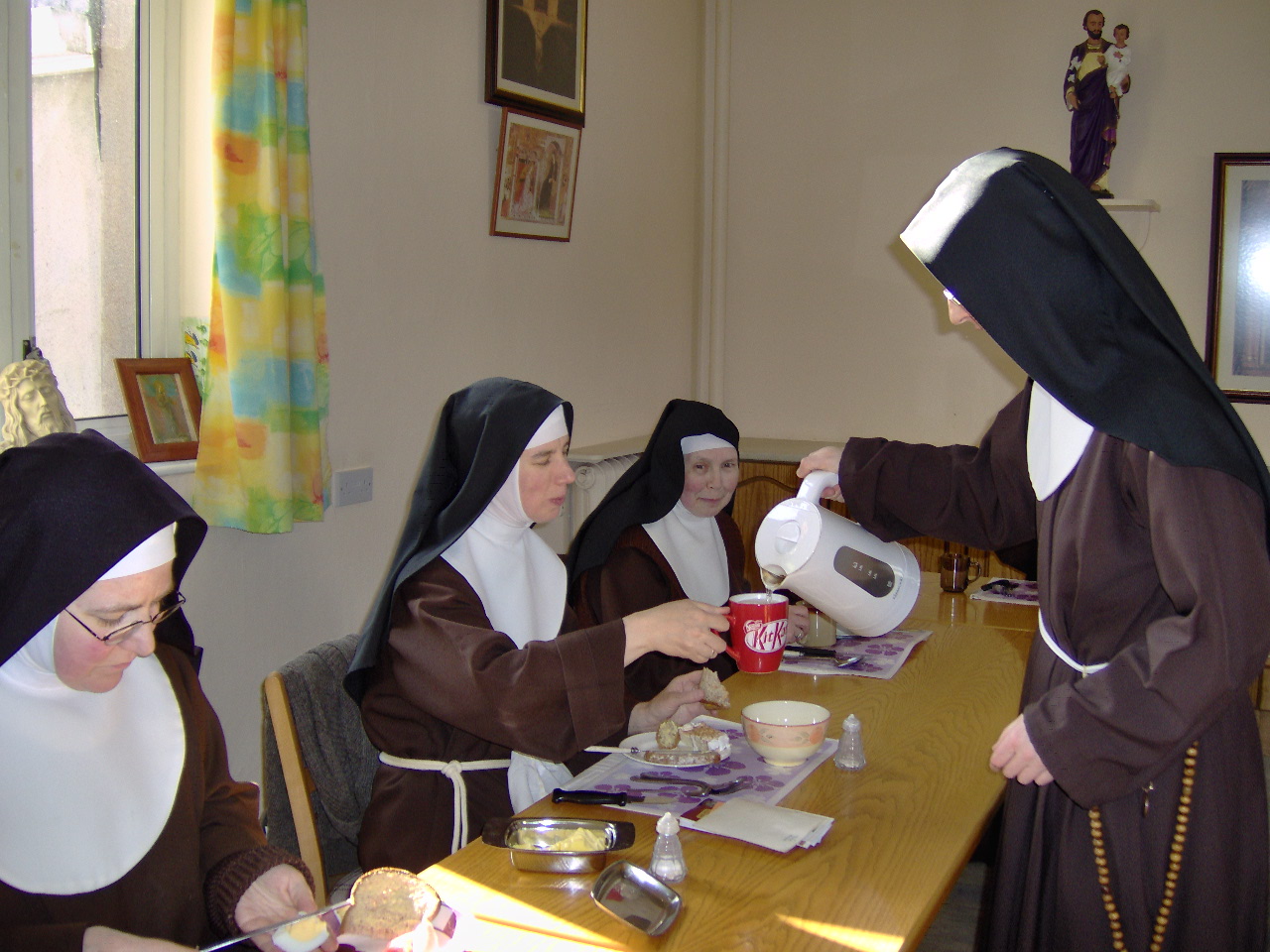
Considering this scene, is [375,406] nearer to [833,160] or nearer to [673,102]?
[673,102]

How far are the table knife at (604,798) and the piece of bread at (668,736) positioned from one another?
0.17 m

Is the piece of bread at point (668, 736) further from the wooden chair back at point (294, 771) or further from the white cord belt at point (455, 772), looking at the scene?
the wooden chair back at point (294, 771)

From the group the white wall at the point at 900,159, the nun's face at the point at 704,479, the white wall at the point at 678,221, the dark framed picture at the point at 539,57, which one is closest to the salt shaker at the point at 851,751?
the nun's face at the point at 704,479

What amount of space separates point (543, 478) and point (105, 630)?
0.89 meters

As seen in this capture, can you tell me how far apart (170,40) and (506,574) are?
5.83ft

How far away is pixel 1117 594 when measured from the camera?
1532 mm

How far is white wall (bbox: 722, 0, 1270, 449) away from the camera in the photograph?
462 centimetres

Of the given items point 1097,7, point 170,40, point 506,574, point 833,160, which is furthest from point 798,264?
point 506,574

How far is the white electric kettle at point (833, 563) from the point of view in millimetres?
2002

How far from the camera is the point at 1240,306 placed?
459cm

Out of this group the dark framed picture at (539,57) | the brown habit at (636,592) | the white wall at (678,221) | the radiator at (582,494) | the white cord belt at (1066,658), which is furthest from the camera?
the radiator at (582,494)

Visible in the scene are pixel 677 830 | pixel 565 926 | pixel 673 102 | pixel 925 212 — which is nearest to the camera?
pixel 565 926

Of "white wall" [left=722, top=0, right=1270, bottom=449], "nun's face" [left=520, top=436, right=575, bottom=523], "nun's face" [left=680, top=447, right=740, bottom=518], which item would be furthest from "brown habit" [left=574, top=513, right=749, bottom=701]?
"white wall" [left=722, top=0, right=1270, bottom=449]

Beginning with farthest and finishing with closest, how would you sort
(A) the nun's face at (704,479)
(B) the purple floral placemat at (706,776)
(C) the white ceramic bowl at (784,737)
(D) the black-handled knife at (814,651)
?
(A) the nun's face at (704,479), (D) the black-handled knife at (814,651), (C) the white ceramic bowl at (784,737), (B) the purple floral placemat at (706,776)
